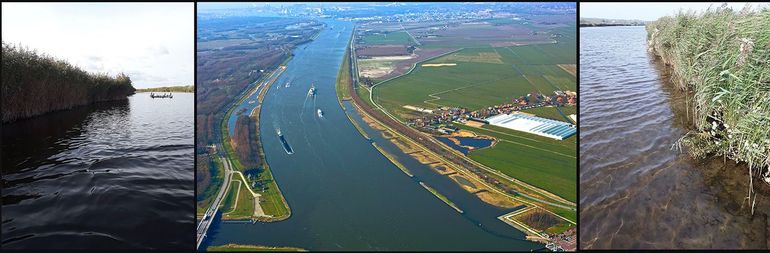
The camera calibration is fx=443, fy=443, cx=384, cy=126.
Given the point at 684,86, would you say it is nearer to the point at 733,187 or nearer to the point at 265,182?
the point at 733,187

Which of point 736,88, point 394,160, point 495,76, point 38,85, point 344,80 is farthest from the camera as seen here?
point 38,85

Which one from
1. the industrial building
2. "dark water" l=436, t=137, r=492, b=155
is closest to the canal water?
"dark water" l=436, t=137, r=492, b=155

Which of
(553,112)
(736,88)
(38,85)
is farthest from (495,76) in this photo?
(38,85)

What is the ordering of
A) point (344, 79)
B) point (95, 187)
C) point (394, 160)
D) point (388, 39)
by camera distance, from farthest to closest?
point (388, 39)
point (344, 79)
point (95, 187)
point (394, 160)

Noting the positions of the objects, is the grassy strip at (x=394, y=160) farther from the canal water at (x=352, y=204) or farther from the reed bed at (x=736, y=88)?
the reed bed at (x=736, y=88)

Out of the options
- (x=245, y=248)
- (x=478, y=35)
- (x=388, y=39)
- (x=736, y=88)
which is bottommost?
(x=245, y=248)

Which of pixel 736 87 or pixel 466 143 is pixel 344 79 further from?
pixel 736 87
